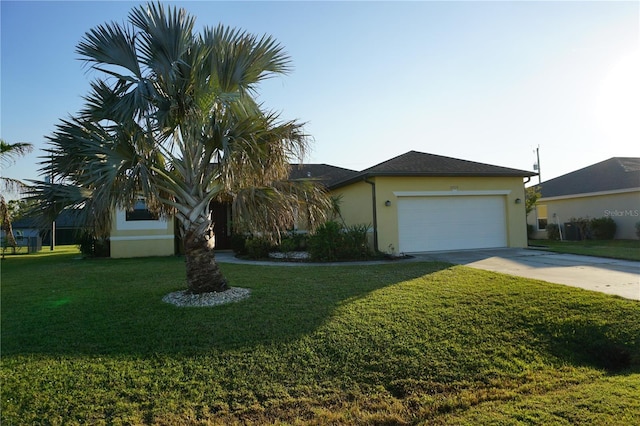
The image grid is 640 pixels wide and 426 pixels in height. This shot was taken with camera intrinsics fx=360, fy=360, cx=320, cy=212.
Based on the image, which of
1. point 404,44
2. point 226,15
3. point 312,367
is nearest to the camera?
point 312,367

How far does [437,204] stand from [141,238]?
13.0m

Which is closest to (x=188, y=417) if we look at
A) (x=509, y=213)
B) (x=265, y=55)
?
(x=265, y=55)

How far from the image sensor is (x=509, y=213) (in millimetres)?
14445

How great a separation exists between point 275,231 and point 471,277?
4639 millimetres

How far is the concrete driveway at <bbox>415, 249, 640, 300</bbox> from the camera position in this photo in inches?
284

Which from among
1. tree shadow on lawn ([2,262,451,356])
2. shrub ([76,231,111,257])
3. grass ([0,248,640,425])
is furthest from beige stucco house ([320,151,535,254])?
shrub ([76,231,111,257])

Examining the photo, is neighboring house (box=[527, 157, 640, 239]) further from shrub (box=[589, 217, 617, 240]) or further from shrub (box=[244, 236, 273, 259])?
shrub (box=[244, 236, 273, 259])

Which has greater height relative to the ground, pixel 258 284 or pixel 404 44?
pixel 404 44

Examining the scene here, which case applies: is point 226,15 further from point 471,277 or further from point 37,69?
point 471,277

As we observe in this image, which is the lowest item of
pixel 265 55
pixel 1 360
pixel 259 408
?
pixel 259 408

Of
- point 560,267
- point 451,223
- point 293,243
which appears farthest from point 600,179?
point 293,243

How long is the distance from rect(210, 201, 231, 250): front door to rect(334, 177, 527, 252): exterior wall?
729 cm

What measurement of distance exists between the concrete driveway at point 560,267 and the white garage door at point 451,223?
705 millimetres

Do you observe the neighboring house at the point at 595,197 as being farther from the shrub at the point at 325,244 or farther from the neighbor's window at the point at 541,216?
the shrub at the point at 325,244
